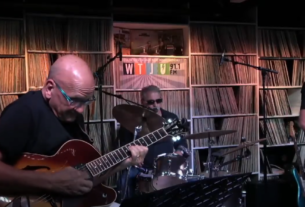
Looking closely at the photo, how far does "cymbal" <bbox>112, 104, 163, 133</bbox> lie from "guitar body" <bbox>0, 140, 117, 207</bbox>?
47.7 inches

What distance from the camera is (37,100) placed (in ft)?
5.77

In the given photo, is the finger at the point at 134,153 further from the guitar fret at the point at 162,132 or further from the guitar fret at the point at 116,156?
the guitar fret at the point at 162,132

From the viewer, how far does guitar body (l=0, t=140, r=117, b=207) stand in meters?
1.69

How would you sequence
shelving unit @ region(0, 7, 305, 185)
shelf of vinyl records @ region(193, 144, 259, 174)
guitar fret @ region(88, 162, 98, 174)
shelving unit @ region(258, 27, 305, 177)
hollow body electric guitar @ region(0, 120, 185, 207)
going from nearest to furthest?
1. hollow body electric guitar @ region(0, 120, 185, 207)
2. guitar fret @ region(88, 162, 98, 174)
3. shelving unit @ region(0, 7, 305, 185)
4. shelf of vinyl records @ region(193, 144, 259, 174)
5. shelving unit @ region(258, 27, 305, 177)

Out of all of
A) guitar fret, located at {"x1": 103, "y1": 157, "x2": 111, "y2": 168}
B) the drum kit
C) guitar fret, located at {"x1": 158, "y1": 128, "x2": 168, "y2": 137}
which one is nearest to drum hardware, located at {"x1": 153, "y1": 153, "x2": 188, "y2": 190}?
the drum kit

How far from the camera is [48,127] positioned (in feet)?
5.75

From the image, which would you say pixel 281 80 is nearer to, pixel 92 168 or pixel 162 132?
pixel 162 132

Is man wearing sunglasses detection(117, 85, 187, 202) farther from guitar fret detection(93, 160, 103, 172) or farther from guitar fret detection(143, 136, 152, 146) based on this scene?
guitar fret detection(93, 160, 103, 172)

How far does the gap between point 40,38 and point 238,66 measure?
2.17 m

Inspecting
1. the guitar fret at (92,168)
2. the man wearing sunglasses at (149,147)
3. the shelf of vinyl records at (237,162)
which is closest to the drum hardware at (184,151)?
the man wearing sunglasses at (149,147)

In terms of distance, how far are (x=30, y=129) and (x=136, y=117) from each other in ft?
4.98

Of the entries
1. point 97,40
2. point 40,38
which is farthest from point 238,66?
point 40,38

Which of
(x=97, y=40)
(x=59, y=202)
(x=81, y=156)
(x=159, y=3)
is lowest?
(x=59, y=202)

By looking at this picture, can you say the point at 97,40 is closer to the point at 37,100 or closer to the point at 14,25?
the point at 14,25
